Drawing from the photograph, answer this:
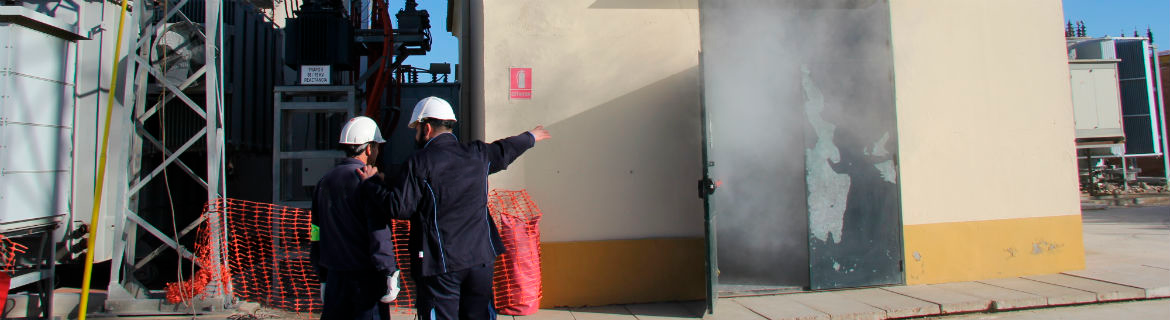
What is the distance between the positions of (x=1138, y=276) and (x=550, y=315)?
5.73 m

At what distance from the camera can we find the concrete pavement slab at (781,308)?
15.1 ft

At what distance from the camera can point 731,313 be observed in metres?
4.79

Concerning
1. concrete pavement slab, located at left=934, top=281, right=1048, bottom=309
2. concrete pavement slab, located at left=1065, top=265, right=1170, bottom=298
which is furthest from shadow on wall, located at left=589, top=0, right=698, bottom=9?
concrete pavement slab, located at left=1065, top=265, right=1170, bottom=298

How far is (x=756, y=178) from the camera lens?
5.88 metres

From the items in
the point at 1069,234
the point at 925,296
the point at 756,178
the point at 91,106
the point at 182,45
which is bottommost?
the point at 925,296

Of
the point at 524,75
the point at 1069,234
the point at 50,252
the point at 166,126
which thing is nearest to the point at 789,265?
the point at 1069,234

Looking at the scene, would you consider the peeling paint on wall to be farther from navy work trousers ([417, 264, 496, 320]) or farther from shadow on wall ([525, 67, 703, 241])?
navy work trousers ([417, 264, 496, 320])

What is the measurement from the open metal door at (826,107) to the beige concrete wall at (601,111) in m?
0.44

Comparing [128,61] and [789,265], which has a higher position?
[128,61]

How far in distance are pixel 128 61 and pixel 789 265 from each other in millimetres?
6316

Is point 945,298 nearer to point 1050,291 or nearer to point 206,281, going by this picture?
point 1050,291

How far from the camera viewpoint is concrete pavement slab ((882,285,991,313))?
4824mm

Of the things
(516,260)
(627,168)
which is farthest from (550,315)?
(627,168)

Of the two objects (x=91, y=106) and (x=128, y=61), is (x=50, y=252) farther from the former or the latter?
(x=128, y=61)
